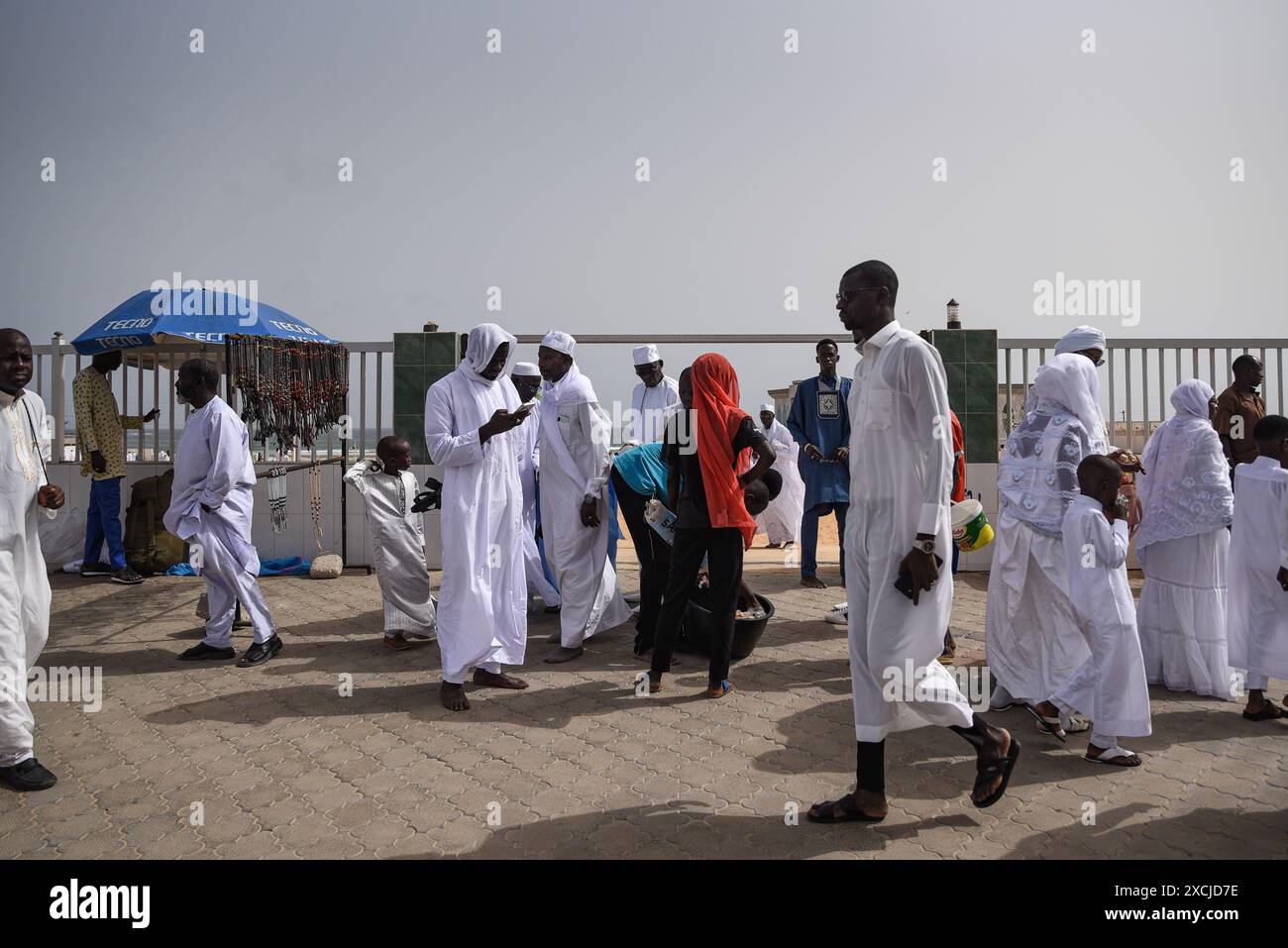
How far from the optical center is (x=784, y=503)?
12531 mm

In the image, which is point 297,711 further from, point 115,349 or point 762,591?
point 115,349

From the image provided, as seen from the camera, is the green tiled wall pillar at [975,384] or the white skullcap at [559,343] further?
the green tiled wall pillar at [975,384]

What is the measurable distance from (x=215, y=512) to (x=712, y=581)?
3.37 meters

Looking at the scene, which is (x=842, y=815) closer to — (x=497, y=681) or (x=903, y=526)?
(x=903, y=526)

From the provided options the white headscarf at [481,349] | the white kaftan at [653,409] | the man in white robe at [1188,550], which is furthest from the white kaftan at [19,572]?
the man in white robe at [1188,550]

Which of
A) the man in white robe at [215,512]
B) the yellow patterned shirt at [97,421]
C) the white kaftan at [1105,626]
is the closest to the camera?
the white kaftan at [1105,626]

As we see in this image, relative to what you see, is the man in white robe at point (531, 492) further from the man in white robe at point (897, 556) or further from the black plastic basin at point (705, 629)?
the man in white robe at point (897, 556)

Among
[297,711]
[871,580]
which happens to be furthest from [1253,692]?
[297,711]

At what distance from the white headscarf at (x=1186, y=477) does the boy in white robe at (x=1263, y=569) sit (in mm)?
150

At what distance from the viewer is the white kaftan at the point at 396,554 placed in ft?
20.0

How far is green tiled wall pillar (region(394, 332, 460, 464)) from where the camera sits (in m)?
9.69

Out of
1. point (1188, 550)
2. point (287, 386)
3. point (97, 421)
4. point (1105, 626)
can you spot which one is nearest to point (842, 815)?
point (1105, 626)

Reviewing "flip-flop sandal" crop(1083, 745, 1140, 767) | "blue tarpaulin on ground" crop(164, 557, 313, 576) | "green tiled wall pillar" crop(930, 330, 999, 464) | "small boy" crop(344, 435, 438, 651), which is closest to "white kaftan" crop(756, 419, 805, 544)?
"green tiled wall pillar" crop(930, 330, 999, 464)

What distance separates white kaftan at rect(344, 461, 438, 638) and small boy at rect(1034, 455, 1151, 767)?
4181mm
